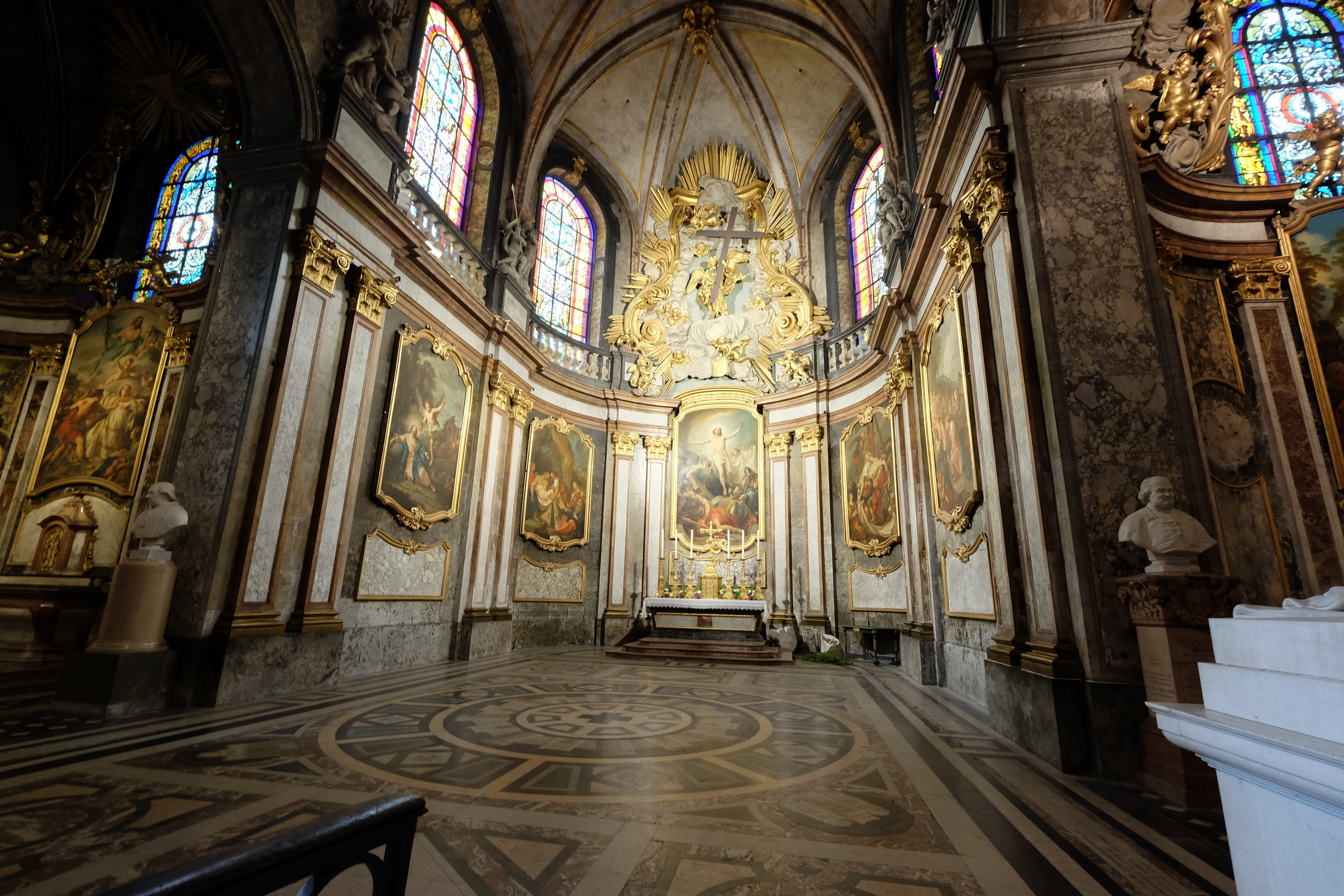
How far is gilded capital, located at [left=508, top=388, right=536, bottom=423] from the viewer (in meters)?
11.1

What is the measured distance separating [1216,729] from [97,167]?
1489cm

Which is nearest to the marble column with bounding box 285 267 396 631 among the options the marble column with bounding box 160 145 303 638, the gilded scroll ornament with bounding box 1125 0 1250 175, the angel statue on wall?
the marble column with bounding box 160 145 303 638

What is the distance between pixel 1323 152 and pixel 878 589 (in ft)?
26.6

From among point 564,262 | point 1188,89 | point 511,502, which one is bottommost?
point 511,502

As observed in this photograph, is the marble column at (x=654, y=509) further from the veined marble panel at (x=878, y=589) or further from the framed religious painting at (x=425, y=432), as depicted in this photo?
the framed religious painting at (x=425, y=432)

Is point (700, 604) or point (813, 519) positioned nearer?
point (700, 604)

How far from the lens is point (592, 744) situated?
4199mm

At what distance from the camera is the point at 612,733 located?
14.8ft

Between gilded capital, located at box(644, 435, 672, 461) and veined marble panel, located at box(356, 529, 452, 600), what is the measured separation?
5.45m

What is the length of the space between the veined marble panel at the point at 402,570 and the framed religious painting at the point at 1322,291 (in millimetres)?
10757

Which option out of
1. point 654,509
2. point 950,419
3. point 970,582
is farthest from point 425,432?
point 970,582

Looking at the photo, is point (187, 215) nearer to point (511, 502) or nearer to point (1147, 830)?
point (511, 502)

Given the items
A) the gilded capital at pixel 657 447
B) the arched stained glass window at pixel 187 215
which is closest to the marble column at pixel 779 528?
the gilded capital at pixel 657 447

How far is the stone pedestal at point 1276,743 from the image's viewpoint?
1111mm
